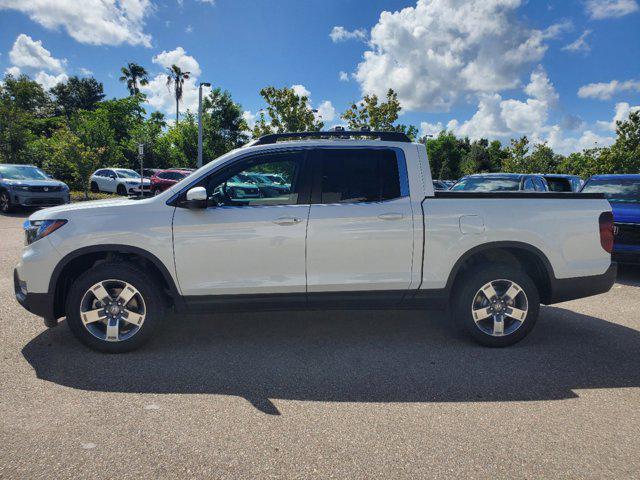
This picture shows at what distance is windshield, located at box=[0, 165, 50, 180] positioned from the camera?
48.5 ft

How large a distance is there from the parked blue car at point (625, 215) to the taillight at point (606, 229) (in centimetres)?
331

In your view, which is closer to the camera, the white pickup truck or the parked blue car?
the white pickup truck

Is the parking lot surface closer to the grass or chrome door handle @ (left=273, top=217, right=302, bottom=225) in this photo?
chrome door handle @ (left=273, top=217, right=302, bottom=225)

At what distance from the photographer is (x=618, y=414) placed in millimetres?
2982

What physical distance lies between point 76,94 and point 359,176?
267ft

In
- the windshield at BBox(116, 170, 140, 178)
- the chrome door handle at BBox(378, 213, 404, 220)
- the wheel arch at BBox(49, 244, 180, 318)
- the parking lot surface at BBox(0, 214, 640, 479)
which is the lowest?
the parking lot surface at BBox(0, 214, 640, 479)

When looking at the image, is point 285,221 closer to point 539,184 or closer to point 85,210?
point 85,210

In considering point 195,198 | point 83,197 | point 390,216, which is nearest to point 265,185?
point 195,198

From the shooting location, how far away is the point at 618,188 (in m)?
7.91

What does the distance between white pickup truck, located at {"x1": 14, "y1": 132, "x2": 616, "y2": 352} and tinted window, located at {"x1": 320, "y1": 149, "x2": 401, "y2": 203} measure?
0.01 metres

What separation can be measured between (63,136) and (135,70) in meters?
56.2

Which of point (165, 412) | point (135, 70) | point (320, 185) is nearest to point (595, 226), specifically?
point (320, 185)

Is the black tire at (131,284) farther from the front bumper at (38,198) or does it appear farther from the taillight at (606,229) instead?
the front bumper at (38,198)

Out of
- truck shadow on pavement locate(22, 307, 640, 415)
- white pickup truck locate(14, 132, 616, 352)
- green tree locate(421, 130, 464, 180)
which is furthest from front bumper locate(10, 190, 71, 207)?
green tree locate(421, 130, 464, 180)
